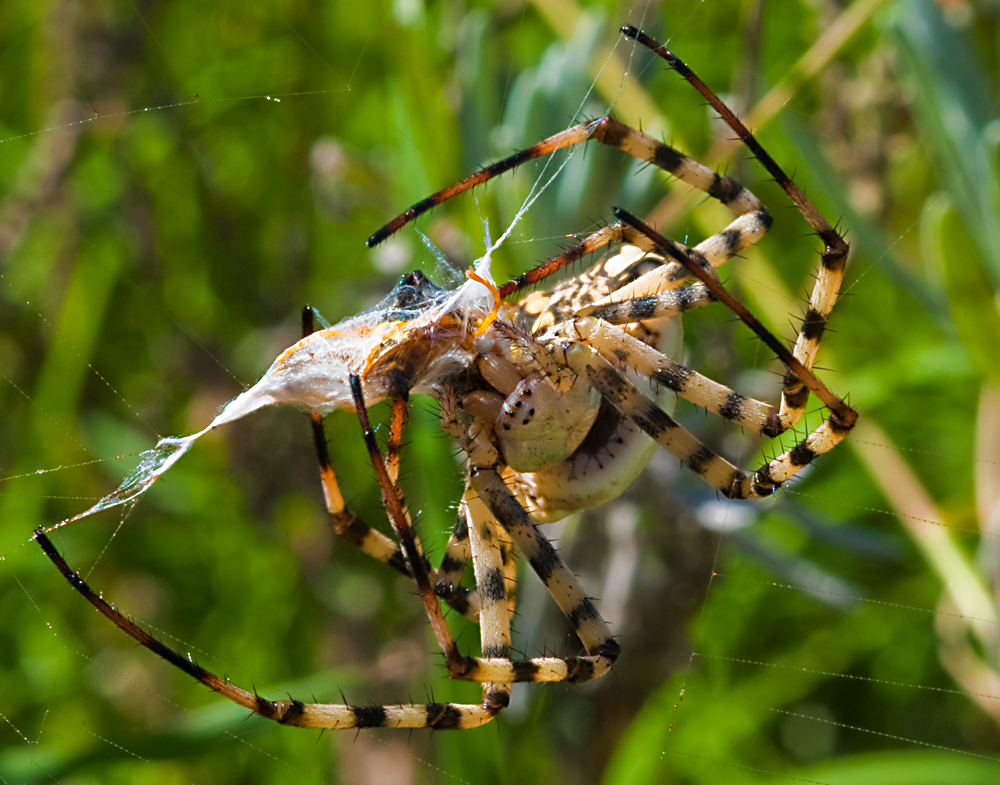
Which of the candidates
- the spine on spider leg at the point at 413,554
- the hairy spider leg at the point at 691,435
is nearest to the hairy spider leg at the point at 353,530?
the spine on spider leg at the point at 413,554

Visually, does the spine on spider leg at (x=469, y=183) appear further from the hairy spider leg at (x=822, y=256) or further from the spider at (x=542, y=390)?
the hairy spider leg at (x=822, y=256)

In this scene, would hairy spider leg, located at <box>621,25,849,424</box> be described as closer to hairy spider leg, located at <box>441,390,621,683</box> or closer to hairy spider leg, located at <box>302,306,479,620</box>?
hairy spider leg, located at <box>441,390,621,683</box>

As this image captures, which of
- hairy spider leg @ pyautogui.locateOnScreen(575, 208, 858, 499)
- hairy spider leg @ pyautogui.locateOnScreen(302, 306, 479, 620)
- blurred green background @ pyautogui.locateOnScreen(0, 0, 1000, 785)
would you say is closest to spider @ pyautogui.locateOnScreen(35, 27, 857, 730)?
hairy spider leg @ pyautogui.locateOnScreen(575, 208, 858, 499)

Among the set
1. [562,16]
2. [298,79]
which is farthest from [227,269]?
[562,16]

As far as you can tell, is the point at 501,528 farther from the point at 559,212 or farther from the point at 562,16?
the point at 562,16

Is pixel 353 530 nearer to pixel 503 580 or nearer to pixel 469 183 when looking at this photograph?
pixel 503 580
